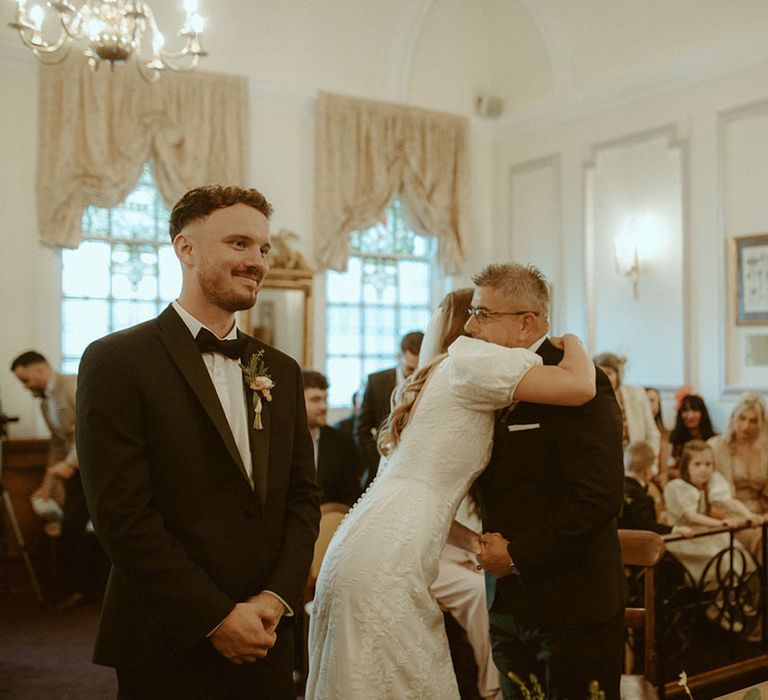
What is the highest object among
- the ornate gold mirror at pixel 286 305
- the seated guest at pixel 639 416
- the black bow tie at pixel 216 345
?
the ornate gold mirror at pixel 286 305

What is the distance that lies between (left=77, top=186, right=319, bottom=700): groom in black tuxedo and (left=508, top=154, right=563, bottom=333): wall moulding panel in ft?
23.2

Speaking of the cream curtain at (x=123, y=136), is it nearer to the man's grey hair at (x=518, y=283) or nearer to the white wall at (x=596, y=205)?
the white wall at (x=596, y=205)

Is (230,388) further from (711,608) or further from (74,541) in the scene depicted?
(74,541)

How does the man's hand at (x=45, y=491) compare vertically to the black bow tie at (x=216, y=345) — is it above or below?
below

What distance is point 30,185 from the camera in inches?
290

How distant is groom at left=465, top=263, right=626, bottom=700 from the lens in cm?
231

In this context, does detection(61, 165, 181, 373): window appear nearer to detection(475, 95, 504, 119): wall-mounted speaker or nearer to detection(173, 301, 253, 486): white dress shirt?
detection(475, 95, 504, 119): wall-mounted speaker

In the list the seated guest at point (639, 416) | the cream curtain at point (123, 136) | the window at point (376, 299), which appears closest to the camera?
the seated guest at point (639, 416)

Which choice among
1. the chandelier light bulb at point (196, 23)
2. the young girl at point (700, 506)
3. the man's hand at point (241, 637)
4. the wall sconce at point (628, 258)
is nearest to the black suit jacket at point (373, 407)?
the young girl at point (700, 506)

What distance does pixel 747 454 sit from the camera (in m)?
5.94

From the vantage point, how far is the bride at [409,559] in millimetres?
2447

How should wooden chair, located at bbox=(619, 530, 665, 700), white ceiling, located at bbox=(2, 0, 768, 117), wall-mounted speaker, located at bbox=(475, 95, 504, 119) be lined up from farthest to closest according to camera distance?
wall-mounted speaker, located at bbox=(475, 95, 504, 119), white ceiling, located at bbox=(2, 0, 768, 117), wooden chair, located at bbox=(619, 530, 665, 700)

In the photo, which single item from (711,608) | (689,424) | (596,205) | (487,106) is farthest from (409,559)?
(487,106)

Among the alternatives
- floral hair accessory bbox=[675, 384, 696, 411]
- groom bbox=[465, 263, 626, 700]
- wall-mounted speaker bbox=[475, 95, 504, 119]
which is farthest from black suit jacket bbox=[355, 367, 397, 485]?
wall-mounted speaker bbox=[475, 95, 504, 119]
